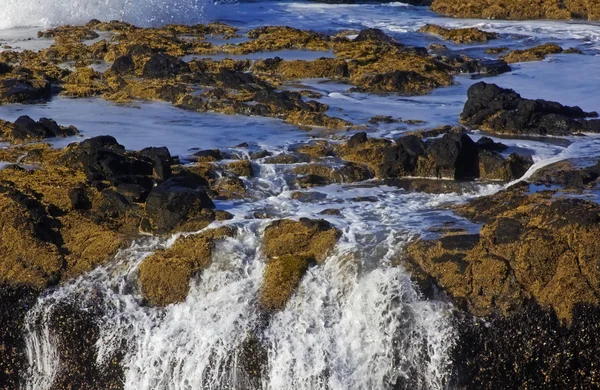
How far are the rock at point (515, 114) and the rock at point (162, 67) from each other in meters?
6.90

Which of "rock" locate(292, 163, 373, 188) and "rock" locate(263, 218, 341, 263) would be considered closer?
"rock" locate(263, 218, 341, 263)

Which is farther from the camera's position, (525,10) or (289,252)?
(525,10)

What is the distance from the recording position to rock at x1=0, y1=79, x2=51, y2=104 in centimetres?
1858

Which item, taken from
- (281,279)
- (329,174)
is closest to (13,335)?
(281,279)

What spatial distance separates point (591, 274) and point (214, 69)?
42.5 ft

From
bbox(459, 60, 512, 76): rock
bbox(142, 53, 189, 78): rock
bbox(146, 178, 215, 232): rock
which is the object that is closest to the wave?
bbox(142, 53, 189, 78): rock

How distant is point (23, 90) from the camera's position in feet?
61.6

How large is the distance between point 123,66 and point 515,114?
30.0 feet

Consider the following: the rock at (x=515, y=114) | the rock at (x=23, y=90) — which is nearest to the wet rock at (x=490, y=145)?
the rock at (x=515, y=114)

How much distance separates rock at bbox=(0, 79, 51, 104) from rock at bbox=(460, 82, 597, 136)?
8443mm

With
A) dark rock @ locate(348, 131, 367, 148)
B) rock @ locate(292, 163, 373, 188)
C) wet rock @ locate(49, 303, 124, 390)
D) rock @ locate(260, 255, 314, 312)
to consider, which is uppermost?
dark rock @ locate(348, 131, 367, 148)

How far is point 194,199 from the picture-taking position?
11.7 meters

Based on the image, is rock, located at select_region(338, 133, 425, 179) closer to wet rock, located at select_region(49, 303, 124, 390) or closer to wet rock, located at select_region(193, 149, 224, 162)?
wet rock, located at select_region(193, 149, 224, 162)

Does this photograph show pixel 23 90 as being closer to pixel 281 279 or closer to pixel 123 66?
pixel 123 66
